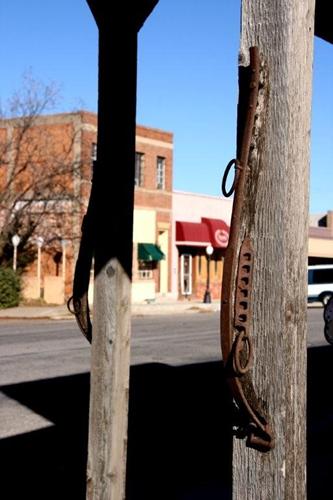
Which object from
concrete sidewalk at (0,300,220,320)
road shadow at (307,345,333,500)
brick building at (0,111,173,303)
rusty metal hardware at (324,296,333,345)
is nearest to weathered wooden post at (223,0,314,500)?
rusty metal hardware at (324,296,333,345)

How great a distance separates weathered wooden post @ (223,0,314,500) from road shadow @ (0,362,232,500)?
338 centimetres

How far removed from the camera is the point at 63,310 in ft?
98.2

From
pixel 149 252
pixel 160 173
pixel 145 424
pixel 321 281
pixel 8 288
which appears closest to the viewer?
pixel 145 424

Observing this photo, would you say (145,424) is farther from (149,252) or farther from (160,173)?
(160,173)

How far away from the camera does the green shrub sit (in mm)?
30844

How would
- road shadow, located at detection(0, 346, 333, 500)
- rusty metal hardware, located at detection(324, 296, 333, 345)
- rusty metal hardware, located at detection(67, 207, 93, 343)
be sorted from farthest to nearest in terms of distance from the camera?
road shadow, located at detection(0, 346, 333, 500) → rusty metal hardware, located at detection(324, 296, 333, 345) → rusty metal hardware, located at detection(67, 207, 93, 343)

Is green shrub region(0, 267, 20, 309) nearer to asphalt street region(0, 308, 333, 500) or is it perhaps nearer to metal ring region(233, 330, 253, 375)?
asphalt street region(0, 308, 333, 500)

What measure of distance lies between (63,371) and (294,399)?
10.3m

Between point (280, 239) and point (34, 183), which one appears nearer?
point (280, 239)

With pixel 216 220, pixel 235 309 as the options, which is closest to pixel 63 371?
pixel 235 309

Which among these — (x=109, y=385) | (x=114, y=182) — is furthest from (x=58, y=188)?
(x=109, y=385)

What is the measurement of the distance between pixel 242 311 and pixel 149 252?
35.5 meters

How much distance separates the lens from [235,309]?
2.11 metres

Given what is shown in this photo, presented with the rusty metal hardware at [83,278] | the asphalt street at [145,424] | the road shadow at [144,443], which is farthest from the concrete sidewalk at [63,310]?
the rusty metal hardware at [83,278]
